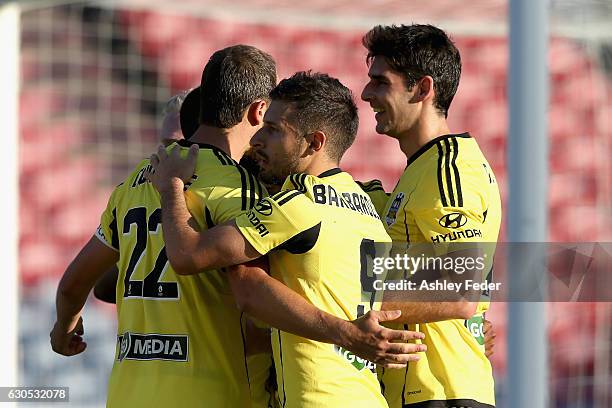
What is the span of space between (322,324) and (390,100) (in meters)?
0.99

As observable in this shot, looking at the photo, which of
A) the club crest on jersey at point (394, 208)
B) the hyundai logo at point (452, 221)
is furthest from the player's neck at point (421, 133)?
the hyundai logo at point (452, 221)

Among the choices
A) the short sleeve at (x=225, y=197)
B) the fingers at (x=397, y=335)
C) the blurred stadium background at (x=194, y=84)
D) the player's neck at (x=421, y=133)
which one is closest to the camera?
the fingers at (x=397, y=335)

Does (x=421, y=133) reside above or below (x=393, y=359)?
above

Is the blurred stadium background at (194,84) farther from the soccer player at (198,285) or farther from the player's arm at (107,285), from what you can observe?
the soccer player at (198,285)

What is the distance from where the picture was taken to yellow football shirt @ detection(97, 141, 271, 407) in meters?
3.09

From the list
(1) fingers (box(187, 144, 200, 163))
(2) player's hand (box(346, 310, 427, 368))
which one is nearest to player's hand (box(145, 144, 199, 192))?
(1) fingers (box(187, 144, 200, 163))

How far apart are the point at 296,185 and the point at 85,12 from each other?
4.12 m

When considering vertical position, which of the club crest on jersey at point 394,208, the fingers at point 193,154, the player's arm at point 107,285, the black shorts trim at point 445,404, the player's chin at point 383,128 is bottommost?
the black shorts trim at point 445,404

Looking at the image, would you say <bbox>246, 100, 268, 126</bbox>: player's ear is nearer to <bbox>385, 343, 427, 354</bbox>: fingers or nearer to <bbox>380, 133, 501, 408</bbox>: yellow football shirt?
<bbox>380, 133, 501, 408</bbox>: yellow football shirt

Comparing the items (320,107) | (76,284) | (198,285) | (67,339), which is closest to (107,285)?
(67,339)

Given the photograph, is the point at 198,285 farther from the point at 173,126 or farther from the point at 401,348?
the point at 173,126

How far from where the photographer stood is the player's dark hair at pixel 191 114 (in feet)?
12.4

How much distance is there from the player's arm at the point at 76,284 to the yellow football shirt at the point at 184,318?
0.28 m

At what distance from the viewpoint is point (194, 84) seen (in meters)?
6.73
